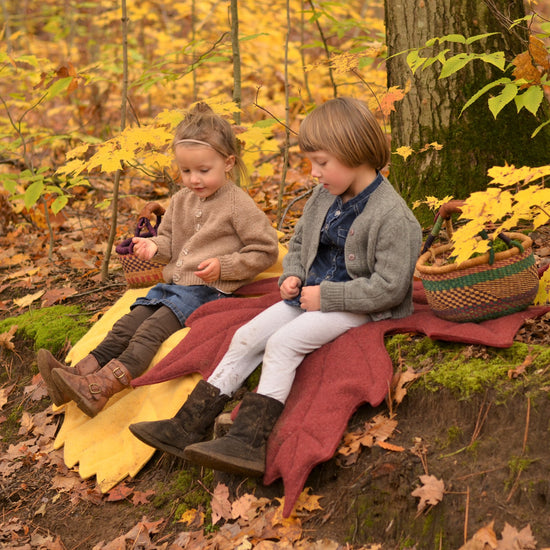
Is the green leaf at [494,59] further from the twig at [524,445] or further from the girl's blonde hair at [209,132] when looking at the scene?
the twig at [524,445]

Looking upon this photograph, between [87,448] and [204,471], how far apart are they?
83 centimetres

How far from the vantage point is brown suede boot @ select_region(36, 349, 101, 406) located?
3.36 metres

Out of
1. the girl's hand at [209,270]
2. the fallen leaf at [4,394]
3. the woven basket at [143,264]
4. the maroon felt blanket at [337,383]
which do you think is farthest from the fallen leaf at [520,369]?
the fallen leaf at [4,394]

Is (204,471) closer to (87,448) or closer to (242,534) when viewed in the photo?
(242,534)

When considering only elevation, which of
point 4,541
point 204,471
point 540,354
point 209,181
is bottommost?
point 4,541

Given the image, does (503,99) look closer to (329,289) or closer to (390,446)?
(329,289)

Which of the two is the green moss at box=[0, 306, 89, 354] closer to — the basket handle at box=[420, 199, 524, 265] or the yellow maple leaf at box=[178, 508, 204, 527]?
the yellow maple leaf at box=[178, 508, 204, 527]

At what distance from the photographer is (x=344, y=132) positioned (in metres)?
2.74

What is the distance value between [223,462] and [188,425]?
48cm

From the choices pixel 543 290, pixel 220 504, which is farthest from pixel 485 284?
pixel 220 504

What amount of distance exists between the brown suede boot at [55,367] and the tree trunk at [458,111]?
7.11ft

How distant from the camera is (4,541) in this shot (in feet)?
9.87

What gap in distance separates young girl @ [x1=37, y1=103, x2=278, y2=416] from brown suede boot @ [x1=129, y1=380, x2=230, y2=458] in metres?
0.59

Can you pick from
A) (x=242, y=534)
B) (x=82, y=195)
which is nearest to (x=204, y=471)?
(x=242, y=534)
